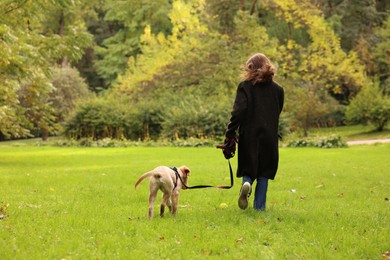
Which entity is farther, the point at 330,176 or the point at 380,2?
the point at 380,2

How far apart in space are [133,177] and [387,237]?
23.0 ft

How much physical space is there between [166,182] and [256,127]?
5.01 ft

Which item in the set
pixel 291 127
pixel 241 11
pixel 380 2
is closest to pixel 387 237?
pixel 291 127

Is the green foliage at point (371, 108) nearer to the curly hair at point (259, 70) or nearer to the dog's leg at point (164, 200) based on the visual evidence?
the curly hair at point (259, 70)

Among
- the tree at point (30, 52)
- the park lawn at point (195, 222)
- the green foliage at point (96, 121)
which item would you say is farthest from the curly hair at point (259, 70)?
the green foliage at point (96, 121)

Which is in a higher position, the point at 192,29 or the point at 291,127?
the point at 192,29

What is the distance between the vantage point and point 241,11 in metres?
32.1

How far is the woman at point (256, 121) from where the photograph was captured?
22.2 feet

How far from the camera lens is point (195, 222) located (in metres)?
6.32

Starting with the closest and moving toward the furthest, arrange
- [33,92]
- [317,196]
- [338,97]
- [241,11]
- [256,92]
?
[256,92], [317,196], [33,92], [241,11], [338,97]

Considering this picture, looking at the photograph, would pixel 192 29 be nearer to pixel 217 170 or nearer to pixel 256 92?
pixel 217 170

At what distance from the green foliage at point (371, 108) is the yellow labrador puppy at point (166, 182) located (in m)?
26.9

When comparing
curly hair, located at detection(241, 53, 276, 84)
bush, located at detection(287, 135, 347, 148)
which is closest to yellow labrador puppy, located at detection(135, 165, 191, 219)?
curly hair, located at detection(241, 53, 276, 84)

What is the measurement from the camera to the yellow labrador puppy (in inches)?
238
